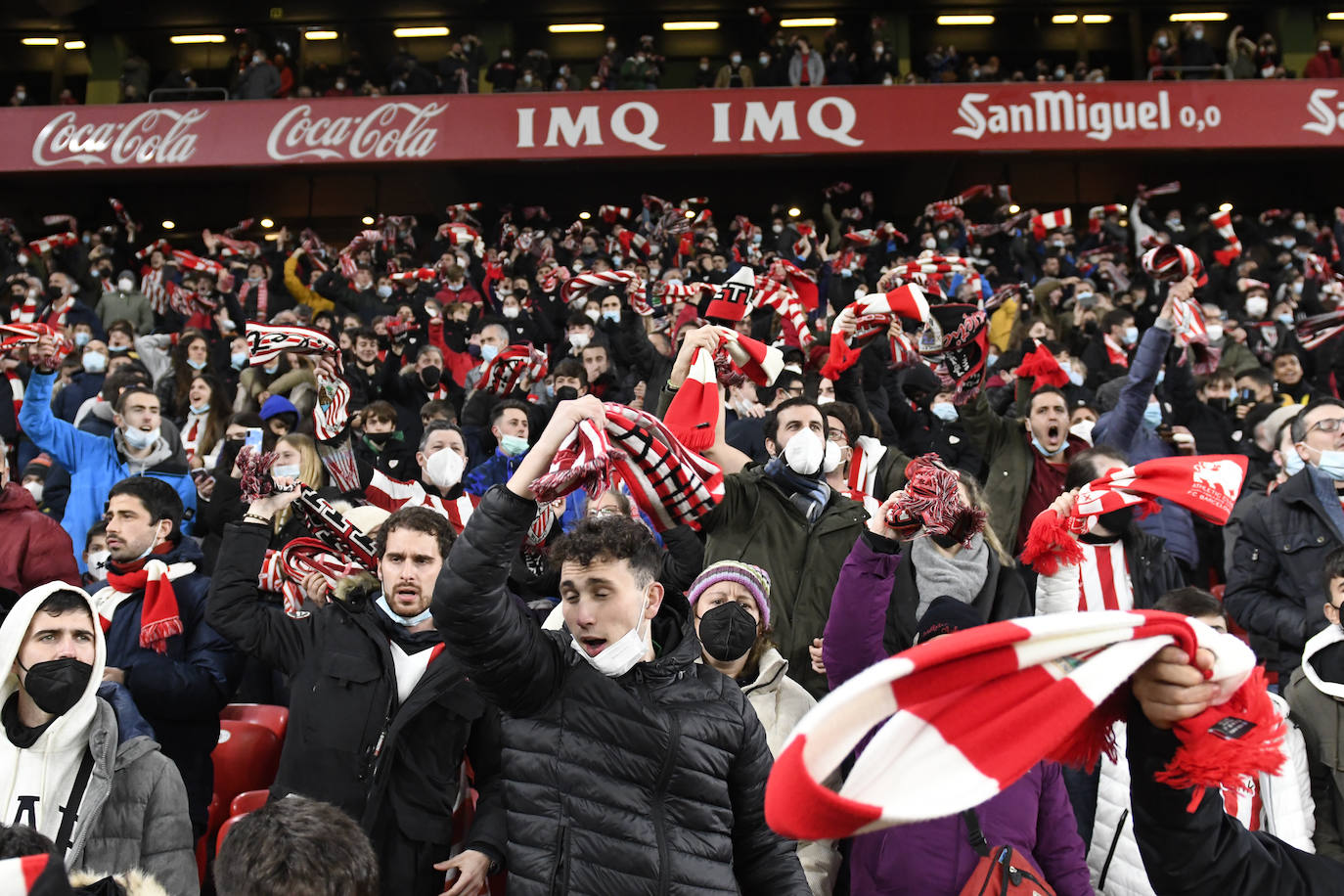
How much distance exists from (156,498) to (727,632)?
2.08 meters

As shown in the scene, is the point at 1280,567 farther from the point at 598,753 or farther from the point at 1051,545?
the point at 598,753

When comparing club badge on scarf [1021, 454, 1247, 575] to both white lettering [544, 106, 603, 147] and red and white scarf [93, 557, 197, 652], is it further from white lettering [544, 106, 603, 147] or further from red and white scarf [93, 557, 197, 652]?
white lettering [544, 106, 603, 147]

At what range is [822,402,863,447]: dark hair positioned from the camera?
16.8 ft

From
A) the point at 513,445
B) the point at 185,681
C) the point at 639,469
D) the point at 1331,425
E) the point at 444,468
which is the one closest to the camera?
the point at 639,469

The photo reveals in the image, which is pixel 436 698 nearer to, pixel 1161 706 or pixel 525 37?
pixel 1161 706

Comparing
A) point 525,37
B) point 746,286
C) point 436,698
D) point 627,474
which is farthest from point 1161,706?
point 525,37

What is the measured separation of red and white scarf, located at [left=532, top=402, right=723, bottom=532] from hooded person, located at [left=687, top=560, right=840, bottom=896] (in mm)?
348

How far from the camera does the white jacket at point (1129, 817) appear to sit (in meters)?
3.59

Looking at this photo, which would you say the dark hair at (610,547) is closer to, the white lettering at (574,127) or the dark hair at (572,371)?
the dark hair at (572,371)

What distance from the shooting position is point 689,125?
17797 millimetres

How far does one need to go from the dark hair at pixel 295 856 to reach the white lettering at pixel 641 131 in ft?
53.4

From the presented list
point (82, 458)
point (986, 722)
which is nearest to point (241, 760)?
point (82, 458)

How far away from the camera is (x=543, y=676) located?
8.65 feet

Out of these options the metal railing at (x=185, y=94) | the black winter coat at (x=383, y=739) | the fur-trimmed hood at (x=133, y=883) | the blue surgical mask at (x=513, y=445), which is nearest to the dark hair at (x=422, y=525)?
the black winter coat at (x=383, y=739)
